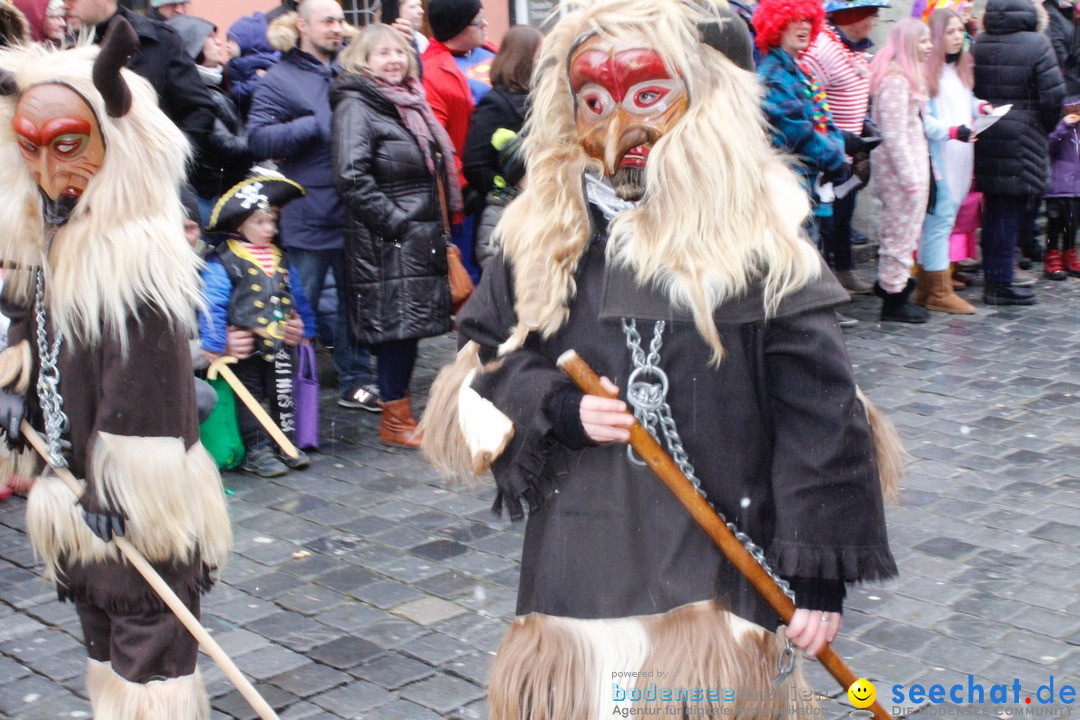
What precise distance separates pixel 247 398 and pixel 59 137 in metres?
2.82

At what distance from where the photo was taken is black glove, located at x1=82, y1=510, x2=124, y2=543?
3.31m

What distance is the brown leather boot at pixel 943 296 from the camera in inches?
350

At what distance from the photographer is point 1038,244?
33.7ft

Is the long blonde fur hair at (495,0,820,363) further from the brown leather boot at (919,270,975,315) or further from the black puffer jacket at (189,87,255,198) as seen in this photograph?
the brown leather boot at (919,270,975,315)

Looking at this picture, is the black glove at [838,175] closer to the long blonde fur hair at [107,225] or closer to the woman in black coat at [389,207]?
the woman in black coat at [389,207]

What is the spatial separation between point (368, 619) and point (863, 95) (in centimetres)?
519

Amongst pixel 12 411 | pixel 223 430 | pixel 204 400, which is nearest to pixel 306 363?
pixel 223 430

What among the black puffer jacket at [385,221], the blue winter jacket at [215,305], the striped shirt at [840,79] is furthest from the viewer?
the striped shirt at [840,79]

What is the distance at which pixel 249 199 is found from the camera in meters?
6.09

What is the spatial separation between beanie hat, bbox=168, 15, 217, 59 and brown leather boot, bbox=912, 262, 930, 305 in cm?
497

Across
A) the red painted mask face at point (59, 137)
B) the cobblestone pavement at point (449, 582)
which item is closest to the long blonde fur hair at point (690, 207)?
the red painted mask face at point (59, 137)

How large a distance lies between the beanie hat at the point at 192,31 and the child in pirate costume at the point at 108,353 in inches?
155

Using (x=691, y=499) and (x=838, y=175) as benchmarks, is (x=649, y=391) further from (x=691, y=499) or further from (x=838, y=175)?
(x=838, y=175)

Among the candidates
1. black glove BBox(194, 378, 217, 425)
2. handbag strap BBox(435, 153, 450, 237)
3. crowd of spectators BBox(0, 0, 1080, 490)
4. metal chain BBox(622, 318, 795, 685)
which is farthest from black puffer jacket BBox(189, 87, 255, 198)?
metal chain BBox(622, 318, 795, 685)
